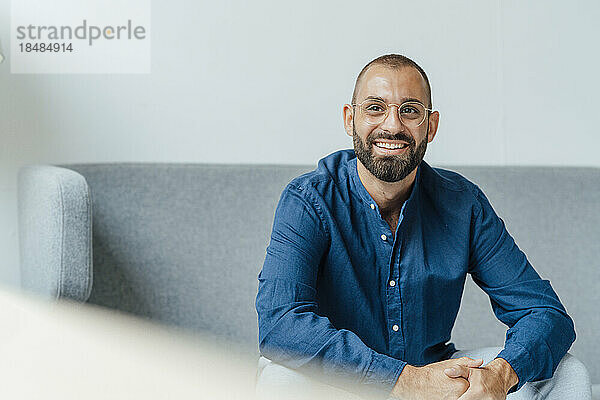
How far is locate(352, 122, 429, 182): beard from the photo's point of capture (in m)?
1.54

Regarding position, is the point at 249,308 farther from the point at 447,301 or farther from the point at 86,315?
the point at 447,301

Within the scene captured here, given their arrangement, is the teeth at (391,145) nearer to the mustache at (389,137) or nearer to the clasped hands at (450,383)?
the mustache at (389,137)

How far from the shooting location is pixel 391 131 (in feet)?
5.03

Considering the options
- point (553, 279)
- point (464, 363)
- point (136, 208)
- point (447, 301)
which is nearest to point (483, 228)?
point (447, 301)

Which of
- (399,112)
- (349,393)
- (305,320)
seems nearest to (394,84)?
(399,112)

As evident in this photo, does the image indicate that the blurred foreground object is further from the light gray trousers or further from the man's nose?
the man's nose

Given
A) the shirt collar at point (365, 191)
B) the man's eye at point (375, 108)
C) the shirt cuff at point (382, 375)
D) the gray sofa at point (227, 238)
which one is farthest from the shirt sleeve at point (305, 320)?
the gray sofa at point (227, 238)

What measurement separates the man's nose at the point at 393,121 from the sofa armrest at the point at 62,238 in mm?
675

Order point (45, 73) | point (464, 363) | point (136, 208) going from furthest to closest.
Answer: point (45, 73), point (136, 208), point (464, 363)

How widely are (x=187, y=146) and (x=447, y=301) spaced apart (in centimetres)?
92

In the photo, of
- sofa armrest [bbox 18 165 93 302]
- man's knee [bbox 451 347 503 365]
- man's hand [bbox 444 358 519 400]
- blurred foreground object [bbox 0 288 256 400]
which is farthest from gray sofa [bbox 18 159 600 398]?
man's hand [bbox 444 358 519 400]

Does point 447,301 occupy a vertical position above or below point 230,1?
below

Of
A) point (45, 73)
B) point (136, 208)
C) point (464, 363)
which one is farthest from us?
point (45, 73)

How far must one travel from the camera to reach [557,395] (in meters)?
1.49
